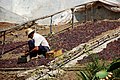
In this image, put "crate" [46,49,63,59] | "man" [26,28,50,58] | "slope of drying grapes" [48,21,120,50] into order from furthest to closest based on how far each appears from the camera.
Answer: "slope of drying grapes" [48,21,120,50] → "man" [26,28,50,58] → "crate" [46,49,63,59]

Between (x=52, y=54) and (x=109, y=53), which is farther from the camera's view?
(x=52, y=54)

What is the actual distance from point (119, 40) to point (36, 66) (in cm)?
301

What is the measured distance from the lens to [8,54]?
462 inches

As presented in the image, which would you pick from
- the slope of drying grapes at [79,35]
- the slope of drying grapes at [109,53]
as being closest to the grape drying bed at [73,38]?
the slope of drying grapes at [79,35]

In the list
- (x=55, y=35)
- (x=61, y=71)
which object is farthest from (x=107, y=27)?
(x=61, y=71)

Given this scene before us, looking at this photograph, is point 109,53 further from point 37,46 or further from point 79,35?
point 79,35

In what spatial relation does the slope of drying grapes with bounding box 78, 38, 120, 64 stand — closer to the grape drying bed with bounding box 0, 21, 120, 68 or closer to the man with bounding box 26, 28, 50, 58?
the grape drying bed with bounding box 0, 21, 120, 68

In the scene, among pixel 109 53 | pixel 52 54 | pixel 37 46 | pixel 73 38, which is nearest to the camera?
pixel 109 53

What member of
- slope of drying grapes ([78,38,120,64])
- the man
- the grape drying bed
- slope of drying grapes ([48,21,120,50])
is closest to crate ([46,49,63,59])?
the grape drying bed

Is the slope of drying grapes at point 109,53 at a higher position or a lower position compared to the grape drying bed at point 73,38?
higher

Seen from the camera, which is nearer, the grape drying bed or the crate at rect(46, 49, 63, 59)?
the crate at rect(46, 49, 63, 59)

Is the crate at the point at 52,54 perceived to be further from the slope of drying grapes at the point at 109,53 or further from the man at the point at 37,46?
the slope of drying grapes at the point at 109,53

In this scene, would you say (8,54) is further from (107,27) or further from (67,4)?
(67,4)

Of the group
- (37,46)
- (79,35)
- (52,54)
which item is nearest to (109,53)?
(52,54)
